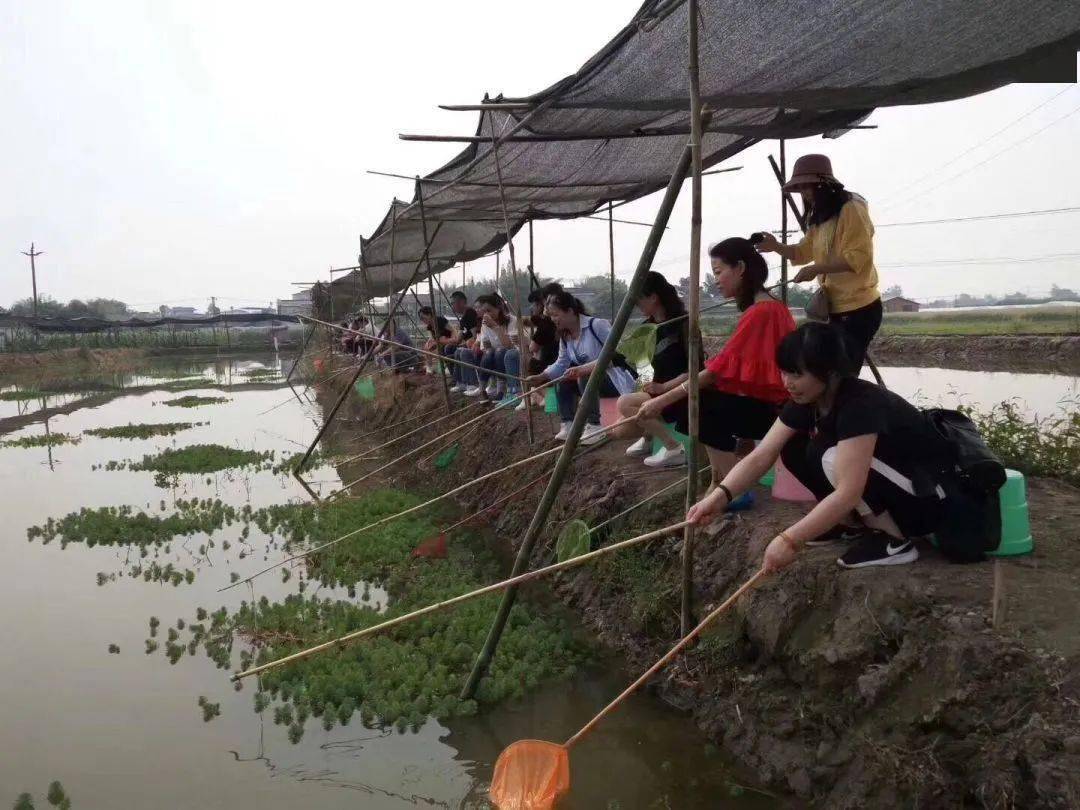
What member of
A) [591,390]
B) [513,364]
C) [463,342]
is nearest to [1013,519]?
[591,390]

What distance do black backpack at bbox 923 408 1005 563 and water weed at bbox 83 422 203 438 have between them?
43.1 feet

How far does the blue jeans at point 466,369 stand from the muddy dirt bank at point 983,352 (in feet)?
21.3

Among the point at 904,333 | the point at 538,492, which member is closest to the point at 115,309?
the point at 904,333

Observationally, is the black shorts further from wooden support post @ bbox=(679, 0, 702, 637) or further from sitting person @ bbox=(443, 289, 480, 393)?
sitting person @ bbox=(443, 289, 480, 393)

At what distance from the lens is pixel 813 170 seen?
3762mm

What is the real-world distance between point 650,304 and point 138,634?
12.1 feet

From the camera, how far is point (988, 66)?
3.42 meters

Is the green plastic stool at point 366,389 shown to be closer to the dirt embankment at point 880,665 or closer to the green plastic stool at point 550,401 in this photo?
the green plastic stool at point 550,401

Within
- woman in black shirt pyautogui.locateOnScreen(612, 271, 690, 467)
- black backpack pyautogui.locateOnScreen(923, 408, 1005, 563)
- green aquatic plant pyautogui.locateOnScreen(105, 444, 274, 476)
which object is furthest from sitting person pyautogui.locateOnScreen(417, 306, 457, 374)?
black backpack pyautogui.locateOnScreen(923, 408, 1005, 563)

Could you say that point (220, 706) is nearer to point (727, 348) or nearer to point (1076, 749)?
point (727, 348)

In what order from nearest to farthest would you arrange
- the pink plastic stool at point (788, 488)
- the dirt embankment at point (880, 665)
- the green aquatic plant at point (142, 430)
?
the dirt embankment at point (880, 665) → the pink plastic stool at point (788, 488) → the green aquatic plant at point (142, 430)

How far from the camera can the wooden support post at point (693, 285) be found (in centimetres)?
320

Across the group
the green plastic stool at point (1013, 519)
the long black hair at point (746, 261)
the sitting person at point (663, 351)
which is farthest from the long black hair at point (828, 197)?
the green plastic stool at point (1013, 519)

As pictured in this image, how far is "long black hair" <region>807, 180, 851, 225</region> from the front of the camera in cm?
379
